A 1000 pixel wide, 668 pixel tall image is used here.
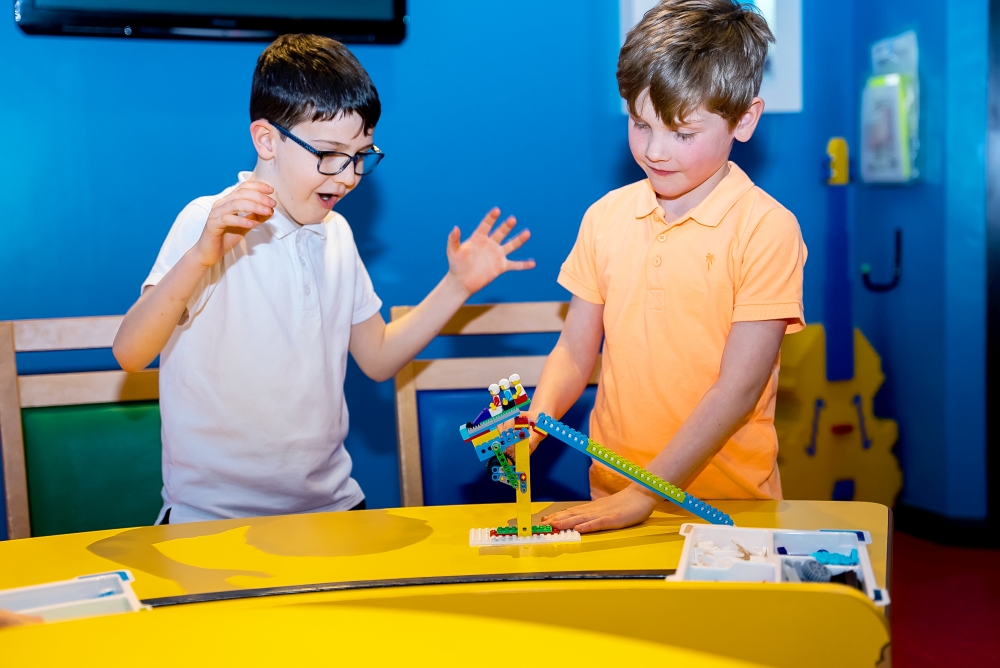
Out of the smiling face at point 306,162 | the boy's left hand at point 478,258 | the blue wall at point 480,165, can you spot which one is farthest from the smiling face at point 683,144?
the blue wall at point 480,165

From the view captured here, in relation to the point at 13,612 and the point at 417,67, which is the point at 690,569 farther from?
the point at 417,67

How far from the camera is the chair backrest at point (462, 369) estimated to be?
1.75 meters

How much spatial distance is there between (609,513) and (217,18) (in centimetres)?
165

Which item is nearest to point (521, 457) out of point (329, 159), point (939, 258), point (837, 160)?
Result: point (329, 159)

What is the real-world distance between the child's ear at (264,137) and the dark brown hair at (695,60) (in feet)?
1.88

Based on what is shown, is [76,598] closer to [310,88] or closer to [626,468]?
[626,468]

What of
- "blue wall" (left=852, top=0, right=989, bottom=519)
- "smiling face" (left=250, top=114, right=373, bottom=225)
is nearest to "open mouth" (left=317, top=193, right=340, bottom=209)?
"smiling face" (left=250, top=114, right=373, bottom=225)

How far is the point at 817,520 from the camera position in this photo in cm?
122

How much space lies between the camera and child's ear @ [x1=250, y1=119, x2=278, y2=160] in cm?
149

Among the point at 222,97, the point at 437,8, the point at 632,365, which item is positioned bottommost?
the point at 632,365

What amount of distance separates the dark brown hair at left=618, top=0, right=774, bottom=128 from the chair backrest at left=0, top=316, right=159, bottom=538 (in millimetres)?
1064

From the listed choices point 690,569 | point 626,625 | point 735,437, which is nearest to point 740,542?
point 690,569

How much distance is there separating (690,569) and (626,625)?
12cm

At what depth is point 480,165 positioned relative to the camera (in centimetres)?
246
